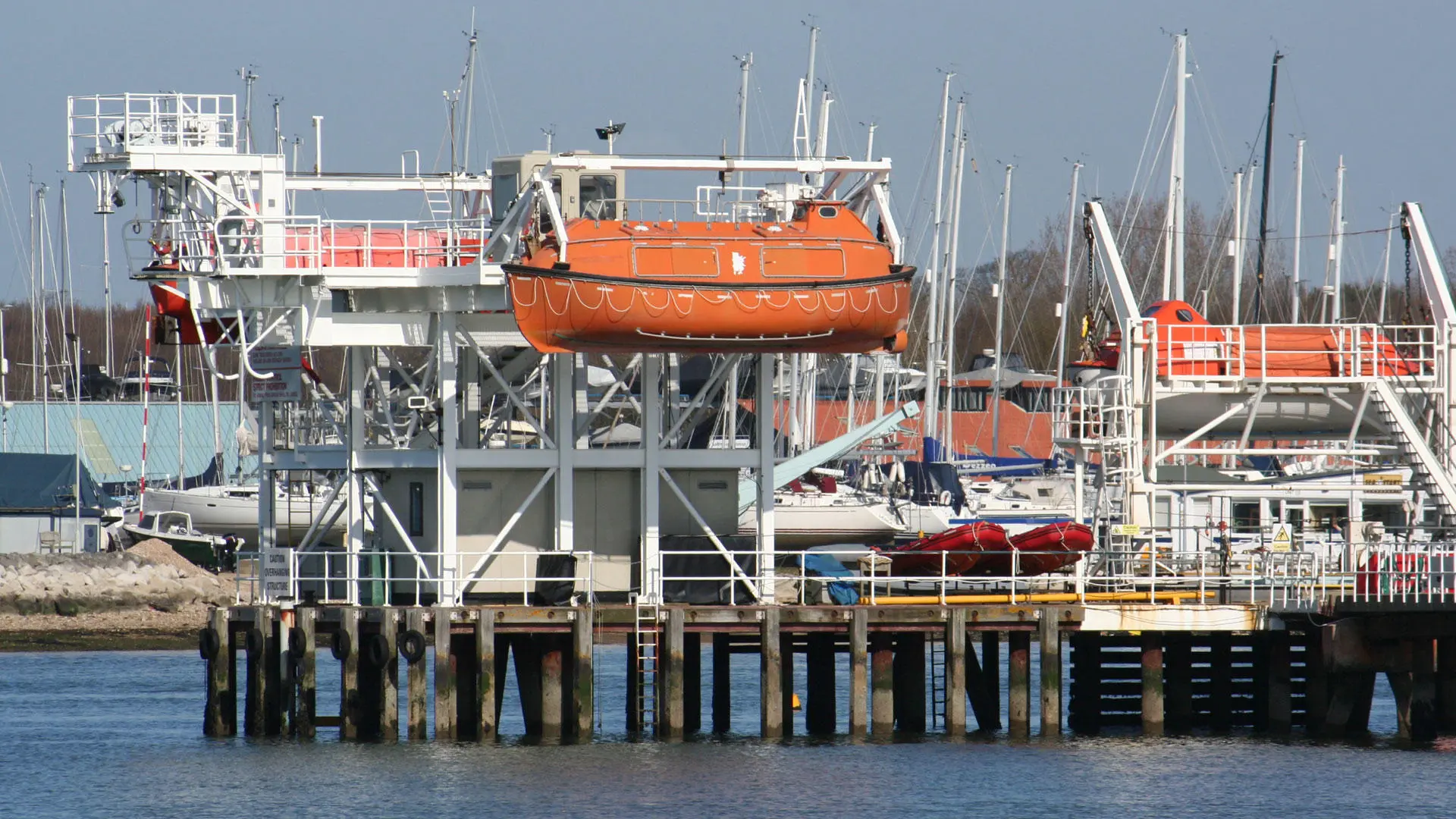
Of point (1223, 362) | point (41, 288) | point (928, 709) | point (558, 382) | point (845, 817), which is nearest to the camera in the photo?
point (845, 817)

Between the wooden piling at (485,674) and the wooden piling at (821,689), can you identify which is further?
the wooden piling at (821,689)

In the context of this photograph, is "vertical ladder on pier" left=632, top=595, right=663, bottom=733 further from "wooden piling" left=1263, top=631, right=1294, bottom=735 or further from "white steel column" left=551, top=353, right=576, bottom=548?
"wooden piling" left=1263, top=631, right=1294, bottom=735

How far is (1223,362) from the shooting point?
3988 centimetres

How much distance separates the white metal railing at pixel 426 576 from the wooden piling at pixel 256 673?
0.70 meters

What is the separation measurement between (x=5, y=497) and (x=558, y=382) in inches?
2082

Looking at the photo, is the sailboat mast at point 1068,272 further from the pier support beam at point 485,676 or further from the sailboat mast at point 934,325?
the pier support beam at point 485,676

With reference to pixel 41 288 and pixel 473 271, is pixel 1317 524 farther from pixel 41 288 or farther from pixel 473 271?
pixel 41 288

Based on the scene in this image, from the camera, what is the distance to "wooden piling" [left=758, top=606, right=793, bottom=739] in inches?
1345

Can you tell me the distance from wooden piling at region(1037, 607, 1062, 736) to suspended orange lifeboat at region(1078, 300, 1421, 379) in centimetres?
680

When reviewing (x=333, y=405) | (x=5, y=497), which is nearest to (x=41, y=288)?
(x=5, y=497)

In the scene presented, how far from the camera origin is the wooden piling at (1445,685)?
35.2 meters

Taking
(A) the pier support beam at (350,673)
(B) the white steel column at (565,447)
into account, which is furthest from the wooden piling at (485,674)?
(B) the white steel column at (565,447)

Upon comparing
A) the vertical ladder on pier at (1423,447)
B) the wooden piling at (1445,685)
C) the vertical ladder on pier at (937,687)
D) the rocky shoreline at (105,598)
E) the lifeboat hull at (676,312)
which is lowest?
the rocky shoreline at (105,598)

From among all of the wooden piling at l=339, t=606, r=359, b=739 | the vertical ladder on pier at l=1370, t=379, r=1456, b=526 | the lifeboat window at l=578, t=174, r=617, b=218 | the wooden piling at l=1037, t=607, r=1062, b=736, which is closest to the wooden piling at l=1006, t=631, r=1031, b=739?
the wooden piling at l=1037, t=607, r=1062, b=736
